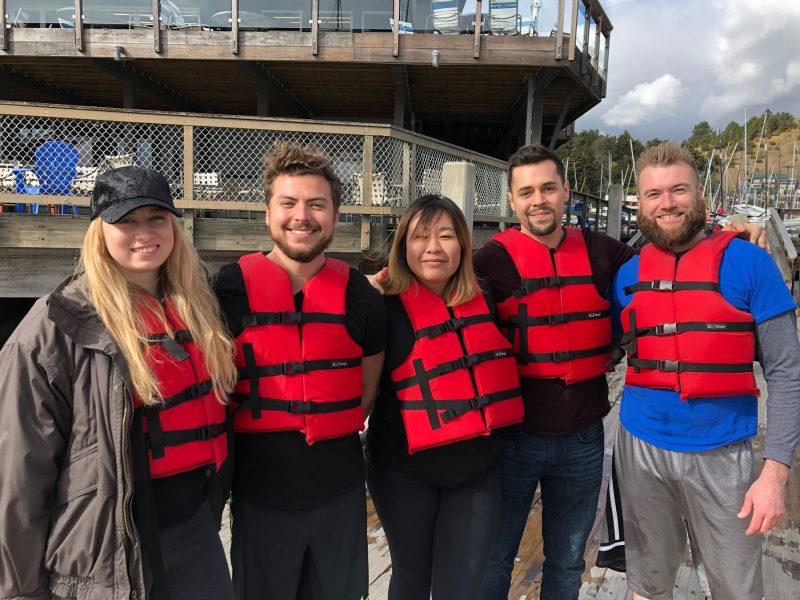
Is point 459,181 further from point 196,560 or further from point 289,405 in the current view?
point 196,560

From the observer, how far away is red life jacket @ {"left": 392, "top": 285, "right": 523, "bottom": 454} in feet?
6.79

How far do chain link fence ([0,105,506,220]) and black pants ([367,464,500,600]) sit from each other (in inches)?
197

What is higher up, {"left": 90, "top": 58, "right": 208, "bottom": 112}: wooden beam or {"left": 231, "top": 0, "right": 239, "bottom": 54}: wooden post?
{"left": 231, "top": 0, "right": 239, "bottom": 54}: wooden post

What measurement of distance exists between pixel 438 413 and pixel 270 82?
11.5 m

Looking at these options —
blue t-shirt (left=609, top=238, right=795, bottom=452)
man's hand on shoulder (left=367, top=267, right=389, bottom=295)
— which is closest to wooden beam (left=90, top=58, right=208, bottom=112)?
man's hand on shoulder (left=367, top=267, right=389, bottom=295)

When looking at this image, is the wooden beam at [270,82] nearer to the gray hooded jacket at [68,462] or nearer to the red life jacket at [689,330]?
the red life jacket at [689,330]

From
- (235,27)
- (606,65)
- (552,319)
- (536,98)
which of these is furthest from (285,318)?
(606,65)

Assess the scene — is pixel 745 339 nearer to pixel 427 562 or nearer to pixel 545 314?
pixel 545 314

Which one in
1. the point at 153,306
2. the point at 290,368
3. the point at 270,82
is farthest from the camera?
the point at 270,82

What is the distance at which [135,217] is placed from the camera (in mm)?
1665

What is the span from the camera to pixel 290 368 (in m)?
1.98

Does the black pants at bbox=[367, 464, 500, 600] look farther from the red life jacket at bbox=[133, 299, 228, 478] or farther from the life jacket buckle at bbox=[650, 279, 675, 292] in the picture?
the life jacket buckle at bbox=[650, 279, 675, 292]

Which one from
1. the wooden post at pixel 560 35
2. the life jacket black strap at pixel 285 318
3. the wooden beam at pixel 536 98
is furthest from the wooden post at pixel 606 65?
the life jacket black strap at pixel 285 318

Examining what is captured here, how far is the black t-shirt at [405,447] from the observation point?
2.06 meters
